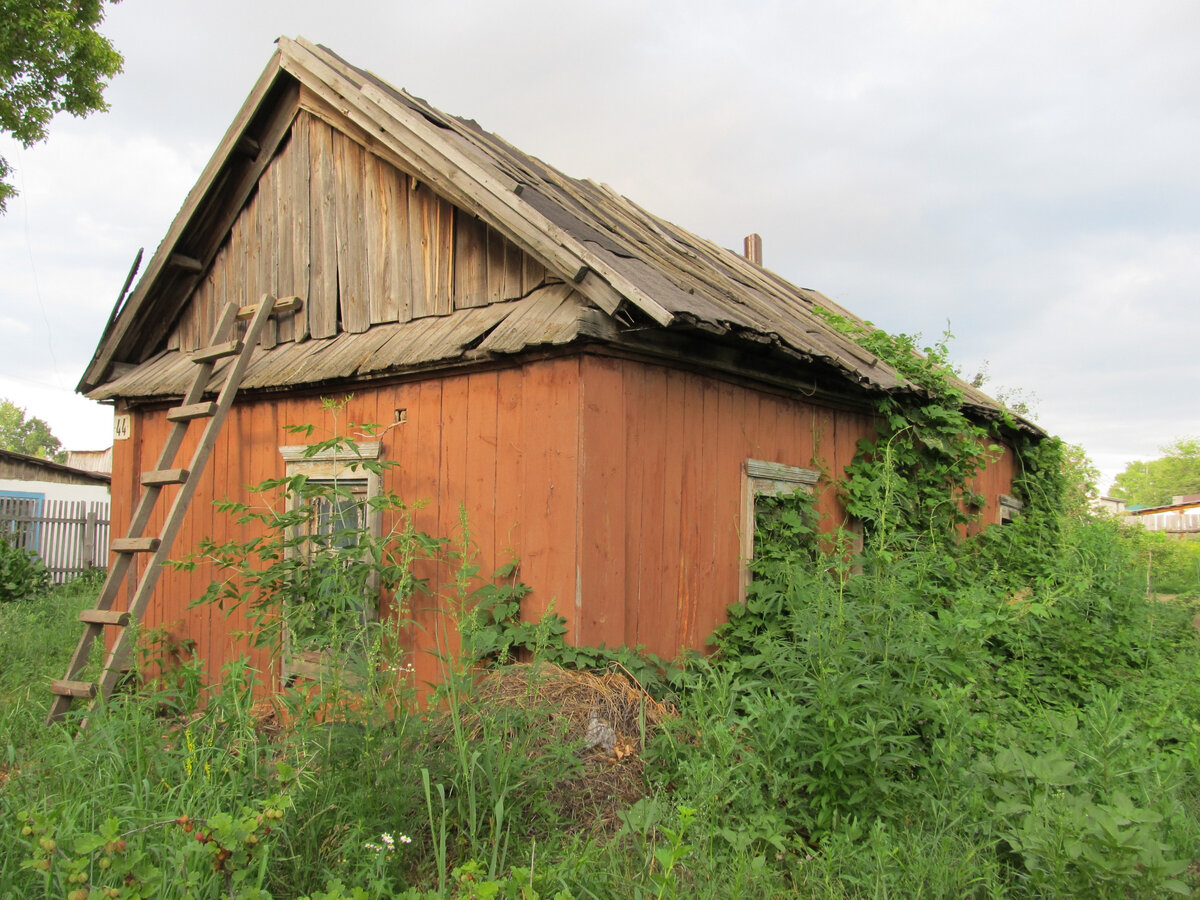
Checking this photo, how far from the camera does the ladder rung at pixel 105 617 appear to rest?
16.5ft

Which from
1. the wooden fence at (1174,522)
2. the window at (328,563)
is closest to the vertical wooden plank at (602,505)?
the window at (328,563)

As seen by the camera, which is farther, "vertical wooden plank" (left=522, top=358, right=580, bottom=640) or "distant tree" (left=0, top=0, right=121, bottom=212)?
"distant tree" (left=0, top=0, right=121, bottom=212)

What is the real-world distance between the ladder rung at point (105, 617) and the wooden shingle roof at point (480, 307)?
1910 millimetres

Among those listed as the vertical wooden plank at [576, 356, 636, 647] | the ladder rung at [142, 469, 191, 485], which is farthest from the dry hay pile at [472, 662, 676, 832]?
the ladder rung at [142, 469, 191, 485]

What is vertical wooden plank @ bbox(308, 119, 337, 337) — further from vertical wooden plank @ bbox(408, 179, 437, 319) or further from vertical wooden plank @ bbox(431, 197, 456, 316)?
vertical wooden plank @ bbox(431, 197, 456, 316)

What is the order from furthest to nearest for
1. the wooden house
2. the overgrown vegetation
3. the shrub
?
the shrub, the wooden house, the overgrown vegetation

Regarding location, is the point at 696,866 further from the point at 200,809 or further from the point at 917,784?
the point at 200,809

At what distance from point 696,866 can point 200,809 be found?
1879 mm

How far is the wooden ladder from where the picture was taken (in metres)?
5.03

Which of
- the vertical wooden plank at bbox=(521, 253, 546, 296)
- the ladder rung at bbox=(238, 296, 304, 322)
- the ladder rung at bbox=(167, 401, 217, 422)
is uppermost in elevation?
the ladder rung at bbox=(238, 296, 304, 322)

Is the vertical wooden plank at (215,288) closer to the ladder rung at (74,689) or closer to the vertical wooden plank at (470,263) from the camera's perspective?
the vertical wooden plank at (470,263)

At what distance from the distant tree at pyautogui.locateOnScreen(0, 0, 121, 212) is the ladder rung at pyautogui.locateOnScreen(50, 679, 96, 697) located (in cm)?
1025

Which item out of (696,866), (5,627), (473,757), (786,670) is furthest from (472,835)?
(5,627)

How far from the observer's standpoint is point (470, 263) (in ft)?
17.9
